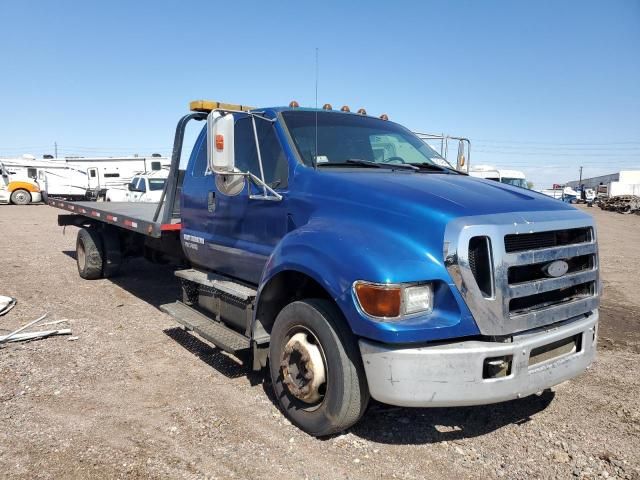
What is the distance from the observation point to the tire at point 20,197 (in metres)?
29.5

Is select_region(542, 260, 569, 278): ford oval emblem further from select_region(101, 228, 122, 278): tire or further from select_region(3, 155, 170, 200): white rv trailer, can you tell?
select_region(3, 155, 170, 200): white rv trailer

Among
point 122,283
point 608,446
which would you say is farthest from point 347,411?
point 122,283

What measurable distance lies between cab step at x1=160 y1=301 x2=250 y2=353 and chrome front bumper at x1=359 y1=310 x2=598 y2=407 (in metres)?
1.41

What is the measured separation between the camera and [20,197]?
29703mm

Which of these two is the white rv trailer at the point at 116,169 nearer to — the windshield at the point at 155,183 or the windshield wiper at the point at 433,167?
the windshield at the point at 155,183

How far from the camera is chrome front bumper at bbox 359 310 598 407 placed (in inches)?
105

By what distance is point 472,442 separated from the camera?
128 inches

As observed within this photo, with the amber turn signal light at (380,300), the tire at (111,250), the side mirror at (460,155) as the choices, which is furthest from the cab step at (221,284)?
the tire at (111,250)

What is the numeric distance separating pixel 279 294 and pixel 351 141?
1.42 meters

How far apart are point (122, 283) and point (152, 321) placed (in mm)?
2415

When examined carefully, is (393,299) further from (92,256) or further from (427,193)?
(92,256)

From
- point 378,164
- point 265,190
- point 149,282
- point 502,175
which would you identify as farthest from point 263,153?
point 502,175

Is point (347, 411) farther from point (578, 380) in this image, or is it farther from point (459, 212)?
point (578, 380)

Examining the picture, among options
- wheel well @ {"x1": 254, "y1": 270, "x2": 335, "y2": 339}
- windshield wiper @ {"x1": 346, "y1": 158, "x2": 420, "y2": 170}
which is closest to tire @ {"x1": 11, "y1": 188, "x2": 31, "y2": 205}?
wheel well @ {"x1": 254, "y1": 270, "x2": 335, "y2": 339}
